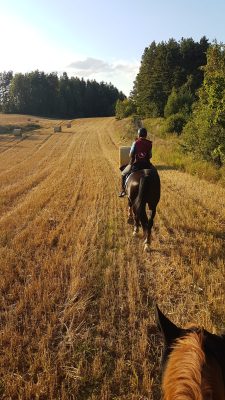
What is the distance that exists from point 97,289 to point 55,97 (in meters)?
99.2

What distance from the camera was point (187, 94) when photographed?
118 feet

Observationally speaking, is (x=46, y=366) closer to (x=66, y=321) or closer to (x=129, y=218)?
(x=66, y=321)

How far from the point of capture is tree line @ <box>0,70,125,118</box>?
3841 inches

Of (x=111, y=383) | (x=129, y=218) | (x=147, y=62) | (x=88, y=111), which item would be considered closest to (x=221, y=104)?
(x=129, y=218)

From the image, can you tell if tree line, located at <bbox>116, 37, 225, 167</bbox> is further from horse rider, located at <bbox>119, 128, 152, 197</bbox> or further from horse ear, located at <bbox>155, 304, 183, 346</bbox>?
horse ear, located at <bbox>155, 304, 183, 346</bbox>

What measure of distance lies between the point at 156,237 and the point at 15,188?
28.3ft

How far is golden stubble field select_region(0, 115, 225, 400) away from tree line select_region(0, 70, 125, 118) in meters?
88.5

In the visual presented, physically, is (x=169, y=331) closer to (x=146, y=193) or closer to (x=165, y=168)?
(x=146, y=193)

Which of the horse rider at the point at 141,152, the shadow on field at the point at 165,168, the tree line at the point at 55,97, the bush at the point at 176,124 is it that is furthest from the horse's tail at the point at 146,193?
the tree line at the point at 55,97

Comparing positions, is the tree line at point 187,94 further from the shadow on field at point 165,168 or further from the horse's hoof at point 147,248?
the horse's hoof at point 147,248

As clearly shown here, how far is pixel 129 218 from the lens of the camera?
10.4m

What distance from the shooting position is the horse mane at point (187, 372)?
5.37 feet

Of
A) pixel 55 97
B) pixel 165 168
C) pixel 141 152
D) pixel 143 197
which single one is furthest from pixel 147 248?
pixel 55 97

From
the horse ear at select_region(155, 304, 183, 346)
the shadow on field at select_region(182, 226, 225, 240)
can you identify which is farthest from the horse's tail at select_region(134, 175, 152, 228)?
the horse ear at select_region(155, 304, 183, 346)
